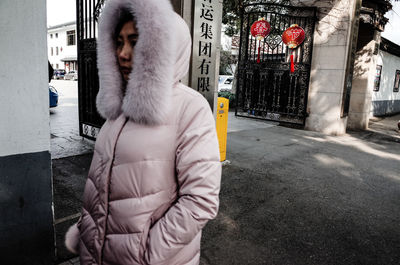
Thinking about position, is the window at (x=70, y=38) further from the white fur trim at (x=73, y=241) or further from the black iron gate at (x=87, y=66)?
the white fur trim at (x=73, y=241)

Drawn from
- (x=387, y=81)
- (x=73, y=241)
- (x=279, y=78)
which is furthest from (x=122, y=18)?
(x=387, y=81)

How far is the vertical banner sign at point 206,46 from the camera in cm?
488

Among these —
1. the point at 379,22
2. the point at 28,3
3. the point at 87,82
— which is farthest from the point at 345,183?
the point at 379,22

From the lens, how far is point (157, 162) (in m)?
1.34

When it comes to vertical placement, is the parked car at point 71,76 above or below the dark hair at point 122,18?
above

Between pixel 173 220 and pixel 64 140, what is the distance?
6.79 meters

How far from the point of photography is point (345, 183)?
528cm

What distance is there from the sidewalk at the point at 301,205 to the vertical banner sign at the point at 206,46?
164cm

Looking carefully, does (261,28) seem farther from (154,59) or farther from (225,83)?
(225,83)

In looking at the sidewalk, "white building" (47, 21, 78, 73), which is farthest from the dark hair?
"white building" (47, 21, 78, 73)

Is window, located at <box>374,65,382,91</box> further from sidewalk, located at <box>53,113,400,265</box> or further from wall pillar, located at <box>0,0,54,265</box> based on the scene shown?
wall pillar, located at <box>0,0,54,265</box>

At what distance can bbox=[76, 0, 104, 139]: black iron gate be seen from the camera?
6703 millimetres

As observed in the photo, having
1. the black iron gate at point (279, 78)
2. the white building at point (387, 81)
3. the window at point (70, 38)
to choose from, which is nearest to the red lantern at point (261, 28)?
the black iron gate at point (279, 78)

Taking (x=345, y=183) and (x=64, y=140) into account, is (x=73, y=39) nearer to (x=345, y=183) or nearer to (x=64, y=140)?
(x=64, y=140)
